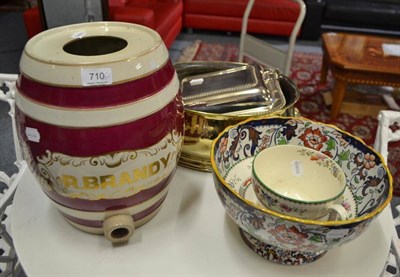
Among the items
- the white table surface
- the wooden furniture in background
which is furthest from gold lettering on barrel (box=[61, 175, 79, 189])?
the wooden furniture in background

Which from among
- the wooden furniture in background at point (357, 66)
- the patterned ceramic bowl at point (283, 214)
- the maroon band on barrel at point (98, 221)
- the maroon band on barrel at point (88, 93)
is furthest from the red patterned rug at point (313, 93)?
the maroon band on barrel at point (88, 93)

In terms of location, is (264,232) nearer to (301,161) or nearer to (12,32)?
(301,161)

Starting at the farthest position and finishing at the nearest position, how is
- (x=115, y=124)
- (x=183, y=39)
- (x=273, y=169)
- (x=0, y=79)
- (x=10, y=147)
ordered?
(x=183, y=39) → (x=10, y=147) → (x=0, y=79) → (x=273, y=169) → (x=115, y=124)

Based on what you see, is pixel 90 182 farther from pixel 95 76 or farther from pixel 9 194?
pixel 9 194

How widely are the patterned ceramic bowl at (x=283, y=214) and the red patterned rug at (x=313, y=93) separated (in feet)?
3.72

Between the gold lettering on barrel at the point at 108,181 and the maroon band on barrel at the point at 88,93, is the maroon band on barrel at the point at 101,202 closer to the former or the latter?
the gold lettering on barrel at the point at 108,181

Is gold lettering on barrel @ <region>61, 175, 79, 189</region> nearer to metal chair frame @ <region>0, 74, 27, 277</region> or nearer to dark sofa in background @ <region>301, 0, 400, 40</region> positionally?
metal chair frame @ <region>0, 74, 27, 277</region>

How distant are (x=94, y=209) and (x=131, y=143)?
112 millimetres

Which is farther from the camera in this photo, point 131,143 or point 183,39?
point 183,39

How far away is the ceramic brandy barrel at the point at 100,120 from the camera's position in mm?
408

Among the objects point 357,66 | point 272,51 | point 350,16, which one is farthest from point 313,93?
point 350,16

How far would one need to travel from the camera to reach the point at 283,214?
432 mm

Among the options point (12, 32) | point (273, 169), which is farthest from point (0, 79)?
point (12, 32)

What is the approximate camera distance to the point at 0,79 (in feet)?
2.63
